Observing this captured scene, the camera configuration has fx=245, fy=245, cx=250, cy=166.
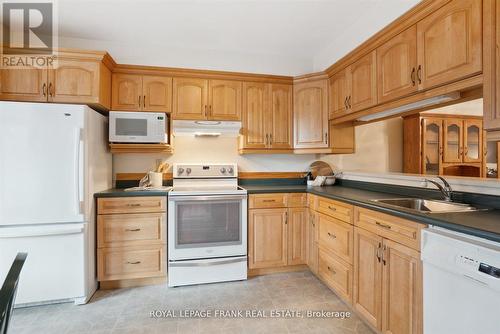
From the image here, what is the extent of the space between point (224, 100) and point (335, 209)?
5.55 feet

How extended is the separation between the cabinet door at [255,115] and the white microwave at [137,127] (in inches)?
35.6

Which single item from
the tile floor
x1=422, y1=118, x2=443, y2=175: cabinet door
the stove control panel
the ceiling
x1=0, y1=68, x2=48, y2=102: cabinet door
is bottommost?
the tile floor

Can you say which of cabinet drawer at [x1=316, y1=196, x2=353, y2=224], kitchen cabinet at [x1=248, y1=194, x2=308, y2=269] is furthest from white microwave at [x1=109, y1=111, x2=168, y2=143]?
cabinet drawer at [x1=316, y1=196, x2=353, y2=224]

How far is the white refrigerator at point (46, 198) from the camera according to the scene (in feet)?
6.36

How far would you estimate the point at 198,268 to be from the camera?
240 centimetres

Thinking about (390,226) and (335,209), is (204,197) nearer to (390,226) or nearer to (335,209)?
(335,209)

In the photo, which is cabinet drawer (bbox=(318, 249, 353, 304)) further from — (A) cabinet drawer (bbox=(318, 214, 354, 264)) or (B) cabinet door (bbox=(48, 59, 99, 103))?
(B) cabinet door (bbox=(48, 59, 99, 103))

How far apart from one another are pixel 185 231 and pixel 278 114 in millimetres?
1698

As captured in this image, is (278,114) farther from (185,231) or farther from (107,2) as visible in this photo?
(107,2)

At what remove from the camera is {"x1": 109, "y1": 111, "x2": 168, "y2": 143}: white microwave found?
8.22ft

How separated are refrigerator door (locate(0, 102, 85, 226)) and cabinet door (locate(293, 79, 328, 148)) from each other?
2.19m

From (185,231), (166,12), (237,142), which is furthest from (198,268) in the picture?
(166,12)

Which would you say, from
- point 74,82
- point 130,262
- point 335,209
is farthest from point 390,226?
point 74,82

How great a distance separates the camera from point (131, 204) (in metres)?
2.34
